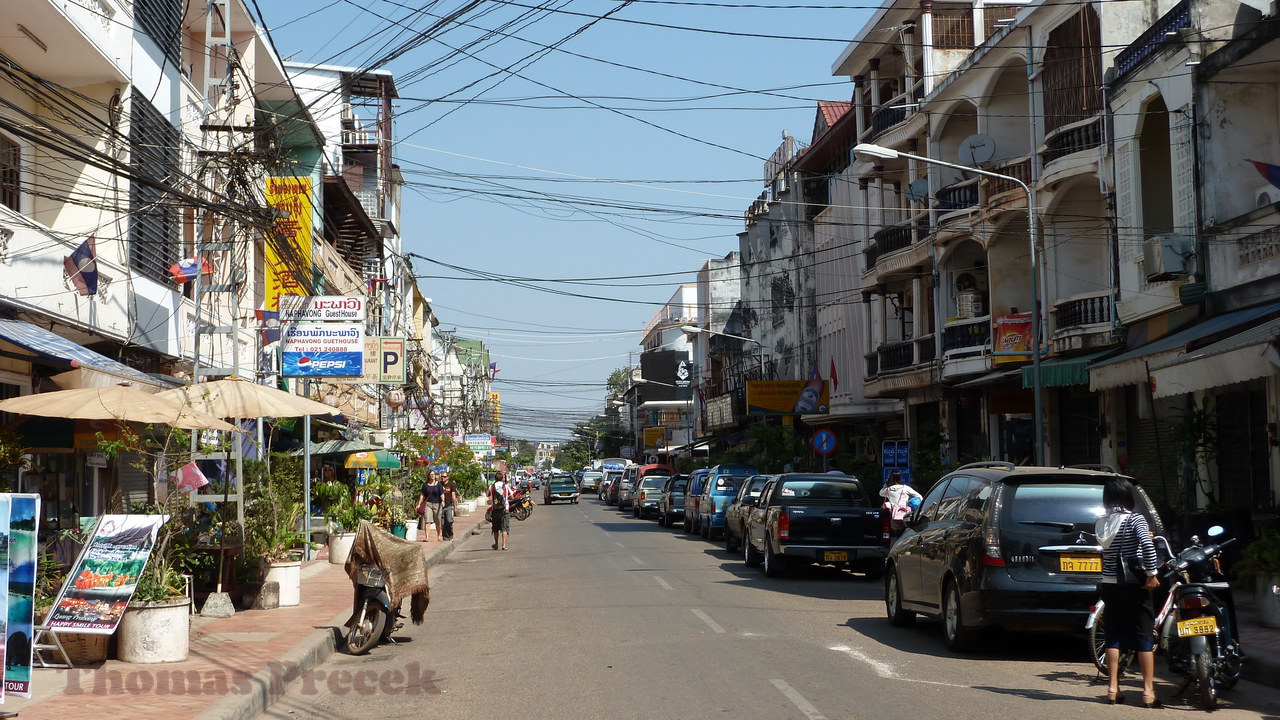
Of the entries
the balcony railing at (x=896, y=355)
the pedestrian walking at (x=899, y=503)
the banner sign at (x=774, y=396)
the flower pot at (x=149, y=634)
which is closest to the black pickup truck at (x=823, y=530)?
the pedestrian walking at (x=899, y=503)

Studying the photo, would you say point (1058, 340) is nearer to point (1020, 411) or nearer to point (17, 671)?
point (1020, 411)

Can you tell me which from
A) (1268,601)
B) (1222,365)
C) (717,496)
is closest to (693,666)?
(1268,601)

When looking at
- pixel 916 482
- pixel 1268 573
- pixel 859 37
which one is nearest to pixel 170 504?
pixel 1268 573

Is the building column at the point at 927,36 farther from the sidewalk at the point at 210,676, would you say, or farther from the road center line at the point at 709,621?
the sidewalk at the point at 210,676

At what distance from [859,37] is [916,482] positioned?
14.6 metres

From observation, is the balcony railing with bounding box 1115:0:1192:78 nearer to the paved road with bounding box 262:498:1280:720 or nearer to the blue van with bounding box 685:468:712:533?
the paved road with bounding box 262:498:1280:720

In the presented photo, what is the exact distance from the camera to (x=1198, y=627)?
359 inches

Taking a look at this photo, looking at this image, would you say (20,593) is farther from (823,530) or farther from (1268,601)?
(823,530)

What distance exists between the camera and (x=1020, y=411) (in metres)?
29.2

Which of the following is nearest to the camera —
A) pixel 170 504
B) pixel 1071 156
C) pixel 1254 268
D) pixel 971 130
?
A: pixel 170 504

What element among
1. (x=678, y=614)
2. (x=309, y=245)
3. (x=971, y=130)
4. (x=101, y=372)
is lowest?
(x=678, y=614)

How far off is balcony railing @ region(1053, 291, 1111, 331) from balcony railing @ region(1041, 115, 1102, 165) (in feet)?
9.66

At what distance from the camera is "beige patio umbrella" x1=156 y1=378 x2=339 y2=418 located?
13867 mm

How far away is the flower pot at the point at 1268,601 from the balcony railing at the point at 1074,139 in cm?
1242
